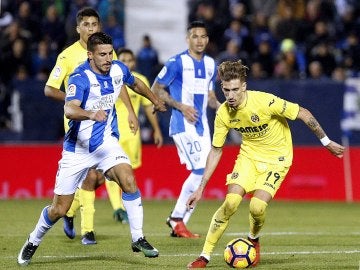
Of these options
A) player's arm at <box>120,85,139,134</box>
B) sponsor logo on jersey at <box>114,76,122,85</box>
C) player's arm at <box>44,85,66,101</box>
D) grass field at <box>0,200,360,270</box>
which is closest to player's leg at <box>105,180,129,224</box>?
grass field at <box>0,200,360,270</box>

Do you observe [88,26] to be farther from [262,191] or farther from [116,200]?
[116,200]

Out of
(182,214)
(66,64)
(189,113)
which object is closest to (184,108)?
(189,113)

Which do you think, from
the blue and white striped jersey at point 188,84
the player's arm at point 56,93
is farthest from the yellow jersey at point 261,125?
the blue and white striped jersey at point 188,84

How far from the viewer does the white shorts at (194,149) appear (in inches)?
510

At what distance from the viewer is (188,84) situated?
1312 cm

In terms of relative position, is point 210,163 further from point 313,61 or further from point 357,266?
point 313,61

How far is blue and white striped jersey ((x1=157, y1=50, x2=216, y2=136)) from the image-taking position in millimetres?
13070

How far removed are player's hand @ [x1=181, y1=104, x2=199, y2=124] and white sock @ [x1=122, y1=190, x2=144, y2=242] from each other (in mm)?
2731

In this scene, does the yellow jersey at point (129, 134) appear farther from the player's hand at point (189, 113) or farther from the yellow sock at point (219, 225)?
the yellow sock at point (219, 225)

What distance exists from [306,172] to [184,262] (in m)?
8.19

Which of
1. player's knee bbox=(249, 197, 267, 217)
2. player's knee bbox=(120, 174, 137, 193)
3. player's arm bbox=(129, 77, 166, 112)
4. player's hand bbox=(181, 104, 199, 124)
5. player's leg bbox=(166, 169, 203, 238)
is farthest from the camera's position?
player's hand bbox=(181, 104, 199, 124)

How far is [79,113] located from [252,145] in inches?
70.7

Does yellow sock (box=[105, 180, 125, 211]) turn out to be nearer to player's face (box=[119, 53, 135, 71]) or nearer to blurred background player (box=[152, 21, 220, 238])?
blurred background player (box=[152, 21, 220, 238])

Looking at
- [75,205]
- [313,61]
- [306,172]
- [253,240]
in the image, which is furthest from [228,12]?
[253,240]
